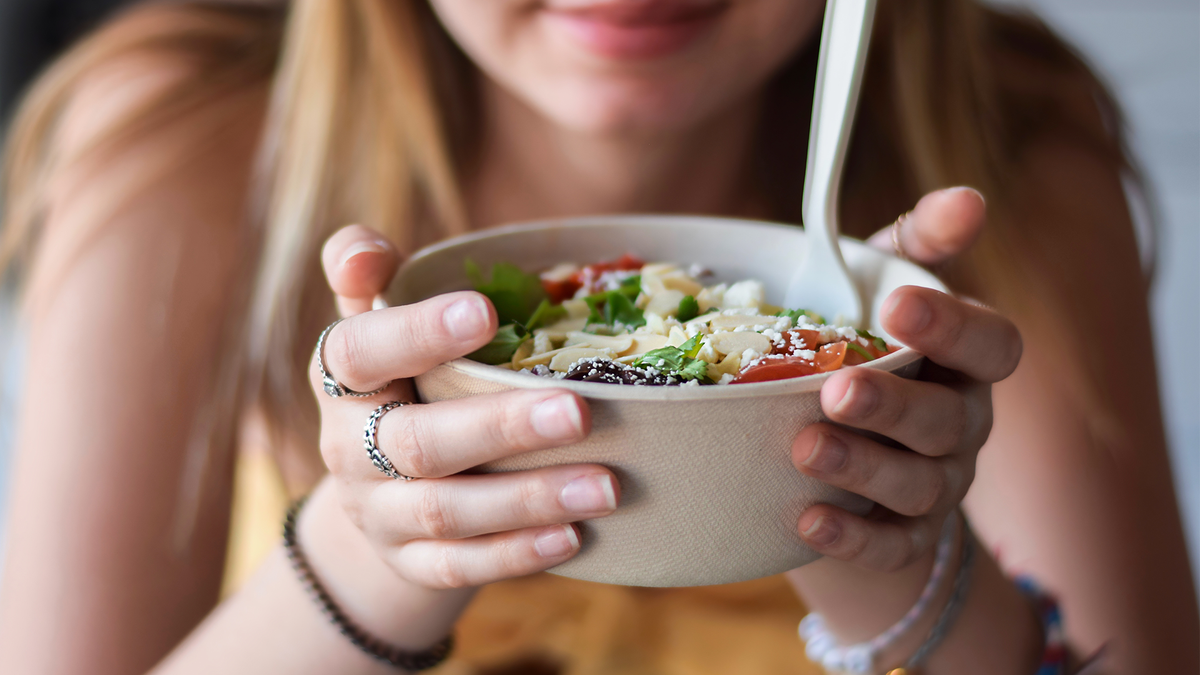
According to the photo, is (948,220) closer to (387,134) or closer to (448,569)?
(448,569)

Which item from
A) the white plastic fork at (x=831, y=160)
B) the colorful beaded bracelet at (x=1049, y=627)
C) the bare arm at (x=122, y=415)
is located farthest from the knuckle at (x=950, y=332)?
the bare arm at (x=122, y=415)

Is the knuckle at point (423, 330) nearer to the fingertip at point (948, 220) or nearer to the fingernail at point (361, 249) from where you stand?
the fingernail at point (361, 249)

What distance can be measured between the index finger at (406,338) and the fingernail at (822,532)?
196 millimetres

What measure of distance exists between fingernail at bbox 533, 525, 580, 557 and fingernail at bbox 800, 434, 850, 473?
5.1 inches

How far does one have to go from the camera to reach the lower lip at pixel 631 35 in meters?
0.84

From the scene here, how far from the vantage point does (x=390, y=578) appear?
67 centimetres

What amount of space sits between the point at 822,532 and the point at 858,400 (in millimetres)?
89

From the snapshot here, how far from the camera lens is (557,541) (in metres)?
0.48

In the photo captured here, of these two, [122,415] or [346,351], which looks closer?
[346,351]

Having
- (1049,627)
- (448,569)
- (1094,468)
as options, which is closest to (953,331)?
(448,569)

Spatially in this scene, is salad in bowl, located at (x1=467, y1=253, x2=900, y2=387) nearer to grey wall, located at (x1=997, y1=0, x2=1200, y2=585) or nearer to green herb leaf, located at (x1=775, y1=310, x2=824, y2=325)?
green herb leaf, located at (x1=775, y1=310, x2=824, y2=325)

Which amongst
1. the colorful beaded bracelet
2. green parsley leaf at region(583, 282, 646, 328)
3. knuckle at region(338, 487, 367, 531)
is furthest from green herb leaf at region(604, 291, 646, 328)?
the colorful beaded bracelet

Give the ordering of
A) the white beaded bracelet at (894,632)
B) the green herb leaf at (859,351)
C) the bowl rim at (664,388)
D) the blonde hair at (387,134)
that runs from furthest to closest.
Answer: the blonde hair at (387,134), the white beaded bracelet at (894,632), the green herb leaf at (859,351), the bowl rim at (664,388)

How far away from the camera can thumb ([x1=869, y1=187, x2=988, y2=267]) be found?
0.64 metres
